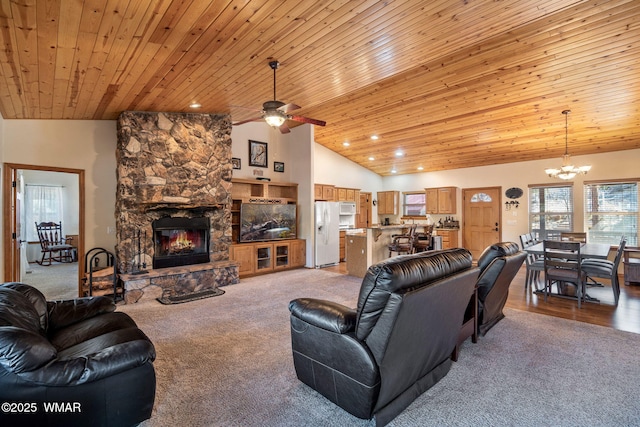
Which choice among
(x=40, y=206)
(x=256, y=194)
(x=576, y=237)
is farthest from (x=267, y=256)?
(x=40, y=206)

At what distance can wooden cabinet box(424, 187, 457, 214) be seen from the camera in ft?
30.4

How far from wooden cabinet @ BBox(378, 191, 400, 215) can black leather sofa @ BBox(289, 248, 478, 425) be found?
814 cm

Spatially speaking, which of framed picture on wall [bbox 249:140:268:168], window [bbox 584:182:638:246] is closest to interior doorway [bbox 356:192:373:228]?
framed picture on wall [bbox 249:140:268:168]

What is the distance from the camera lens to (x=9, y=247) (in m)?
4.59

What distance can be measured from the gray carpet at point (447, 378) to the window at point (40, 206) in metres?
7.14

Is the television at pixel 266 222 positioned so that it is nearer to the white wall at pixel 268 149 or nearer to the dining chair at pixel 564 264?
the white wall at pixel 268 149

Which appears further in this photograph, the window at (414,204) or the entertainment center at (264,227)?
the window at (414,204)

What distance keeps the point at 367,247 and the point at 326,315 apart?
174 inches

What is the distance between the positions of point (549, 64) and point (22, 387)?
20.4 ft

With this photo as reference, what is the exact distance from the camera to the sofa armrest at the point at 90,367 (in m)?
1.71

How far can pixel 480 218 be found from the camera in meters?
8.93

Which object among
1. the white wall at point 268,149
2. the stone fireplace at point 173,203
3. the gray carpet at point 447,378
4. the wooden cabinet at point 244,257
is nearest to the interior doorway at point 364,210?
the white wall at point 268,149

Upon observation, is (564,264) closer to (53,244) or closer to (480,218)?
(480,218)

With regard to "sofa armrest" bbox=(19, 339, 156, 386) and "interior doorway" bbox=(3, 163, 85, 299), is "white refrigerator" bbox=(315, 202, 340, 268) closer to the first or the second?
"interior doorway" bbox=(3, 163, 85, 299)
